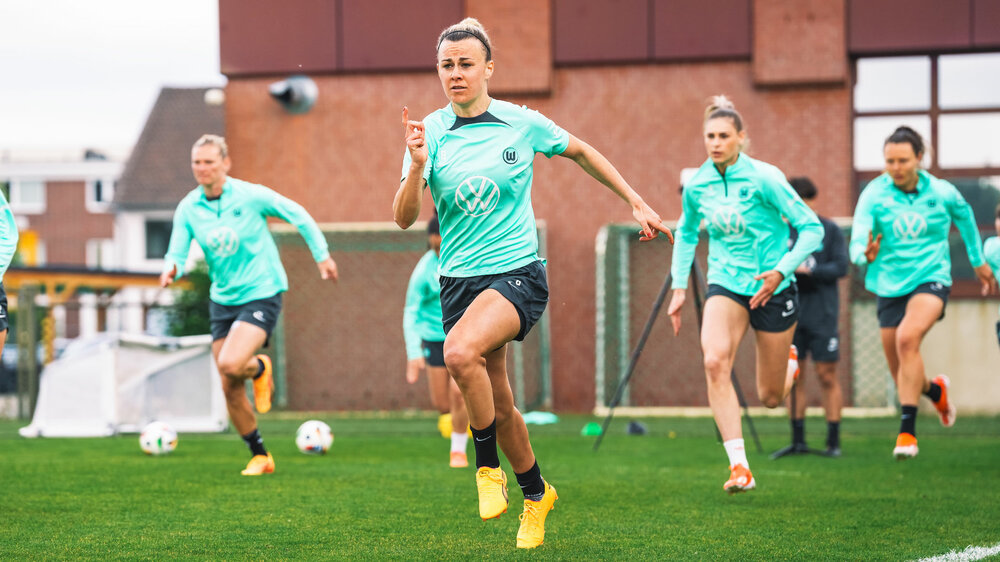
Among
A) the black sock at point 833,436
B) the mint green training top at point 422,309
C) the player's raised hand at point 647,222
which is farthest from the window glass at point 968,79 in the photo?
the player's raised hand at point 647,222

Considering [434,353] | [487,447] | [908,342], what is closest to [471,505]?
[487,447]

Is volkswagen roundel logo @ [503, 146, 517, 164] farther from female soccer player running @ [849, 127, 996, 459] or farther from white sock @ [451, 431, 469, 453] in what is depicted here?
white sock @ [451, 431, 469, 453]

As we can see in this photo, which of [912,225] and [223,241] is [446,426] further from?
[912,225]

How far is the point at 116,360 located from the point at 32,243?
174 ft

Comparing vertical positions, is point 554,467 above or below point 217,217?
below

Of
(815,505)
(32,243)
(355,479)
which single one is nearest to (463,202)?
(815,505)

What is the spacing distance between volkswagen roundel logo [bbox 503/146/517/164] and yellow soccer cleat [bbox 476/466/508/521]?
138cm

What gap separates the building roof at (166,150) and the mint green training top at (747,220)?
4244 centimetres

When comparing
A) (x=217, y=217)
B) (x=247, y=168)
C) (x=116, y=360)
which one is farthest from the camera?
(x=247, y=168)

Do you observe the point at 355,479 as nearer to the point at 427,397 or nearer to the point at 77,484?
the point at 77,484

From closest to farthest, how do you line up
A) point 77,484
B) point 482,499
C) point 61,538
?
point 482,499, point 61,538, point 77,484

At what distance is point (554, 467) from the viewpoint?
367 inches

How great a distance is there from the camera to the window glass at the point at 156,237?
49.6 metres

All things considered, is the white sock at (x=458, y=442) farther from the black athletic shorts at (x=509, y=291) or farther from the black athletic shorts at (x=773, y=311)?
the black athletic shorts at (x=509, y=291)
